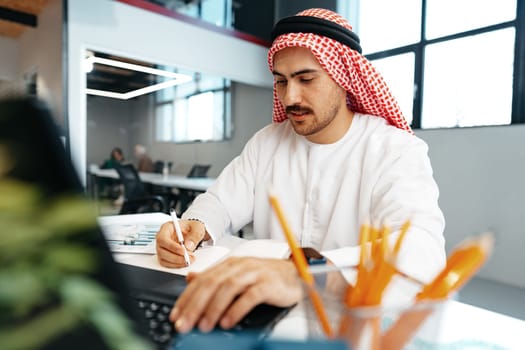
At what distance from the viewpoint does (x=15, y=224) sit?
0.66 feet

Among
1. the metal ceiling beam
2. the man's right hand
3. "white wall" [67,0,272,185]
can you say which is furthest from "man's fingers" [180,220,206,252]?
the metal ceiling beam

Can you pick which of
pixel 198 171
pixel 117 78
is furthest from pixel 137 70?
pixel 198 171

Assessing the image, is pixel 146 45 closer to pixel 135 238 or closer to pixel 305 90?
pixel 305 90

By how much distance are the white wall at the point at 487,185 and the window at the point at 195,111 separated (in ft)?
10.0

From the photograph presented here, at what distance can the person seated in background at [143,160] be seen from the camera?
16.5ft

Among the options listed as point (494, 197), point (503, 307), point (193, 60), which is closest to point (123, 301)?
point (503, 307)

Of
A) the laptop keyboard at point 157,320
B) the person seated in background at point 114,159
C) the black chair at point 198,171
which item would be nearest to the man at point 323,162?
the laptop keyboard at point 157,320

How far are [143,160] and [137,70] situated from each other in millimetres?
1243

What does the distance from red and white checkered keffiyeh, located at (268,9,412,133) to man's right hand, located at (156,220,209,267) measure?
63 centimetres

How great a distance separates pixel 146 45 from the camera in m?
4.21

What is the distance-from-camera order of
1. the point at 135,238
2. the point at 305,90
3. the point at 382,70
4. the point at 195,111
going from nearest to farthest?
the point at 135,238 → the point at 305,90 → the point at 382,70 → the point at 195,111

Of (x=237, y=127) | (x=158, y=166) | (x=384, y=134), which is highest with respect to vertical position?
(x=237, y=127)

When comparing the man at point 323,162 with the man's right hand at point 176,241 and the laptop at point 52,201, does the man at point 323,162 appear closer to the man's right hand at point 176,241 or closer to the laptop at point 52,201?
the man's right hand at point 176,241

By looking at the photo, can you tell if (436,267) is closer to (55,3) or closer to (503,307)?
(503,307)
